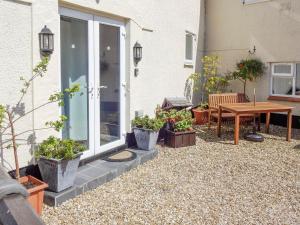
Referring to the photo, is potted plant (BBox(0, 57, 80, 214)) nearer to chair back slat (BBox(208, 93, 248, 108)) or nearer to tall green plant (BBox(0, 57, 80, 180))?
tall green plant (BBox(0, 57, 80, 180))

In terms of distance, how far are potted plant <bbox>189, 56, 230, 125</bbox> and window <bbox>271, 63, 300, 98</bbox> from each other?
1549 millimetres

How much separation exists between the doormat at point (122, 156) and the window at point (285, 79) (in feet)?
20.2

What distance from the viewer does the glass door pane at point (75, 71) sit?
5539 mm

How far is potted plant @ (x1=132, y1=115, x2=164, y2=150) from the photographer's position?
6.76m

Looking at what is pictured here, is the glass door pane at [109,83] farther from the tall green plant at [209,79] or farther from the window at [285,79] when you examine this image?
the window at [285,79]

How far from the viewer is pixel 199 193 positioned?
4.96 metres

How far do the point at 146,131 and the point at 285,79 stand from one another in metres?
5.88

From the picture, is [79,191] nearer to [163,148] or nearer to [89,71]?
[89,71]

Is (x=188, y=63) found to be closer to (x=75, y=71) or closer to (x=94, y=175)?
(x=75, y=71)

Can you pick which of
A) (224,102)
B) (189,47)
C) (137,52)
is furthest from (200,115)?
(137,52)

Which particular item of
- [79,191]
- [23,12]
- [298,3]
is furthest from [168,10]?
[79,191]

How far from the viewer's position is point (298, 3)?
9.57 m

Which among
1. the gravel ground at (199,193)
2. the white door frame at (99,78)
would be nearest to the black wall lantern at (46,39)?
the white door frame at (99,78)

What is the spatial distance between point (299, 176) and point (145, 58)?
13.9ft
